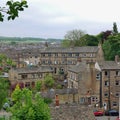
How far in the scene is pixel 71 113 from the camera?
27.2 meters

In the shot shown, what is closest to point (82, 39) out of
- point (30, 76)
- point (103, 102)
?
point (30, 76)

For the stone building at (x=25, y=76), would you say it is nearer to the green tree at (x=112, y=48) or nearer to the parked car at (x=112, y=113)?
the green tree at (x=112, y=48)

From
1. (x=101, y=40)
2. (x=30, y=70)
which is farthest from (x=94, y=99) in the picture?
(x=101, y=40)

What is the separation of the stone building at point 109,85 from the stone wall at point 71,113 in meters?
21.5

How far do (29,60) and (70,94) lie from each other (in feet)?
197

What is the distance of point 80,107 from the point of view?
28.1 m

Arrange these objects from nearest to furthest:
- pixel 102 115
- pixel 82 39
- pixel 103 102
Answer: pixel 102 115, pixel 103 102, pixel 82 39

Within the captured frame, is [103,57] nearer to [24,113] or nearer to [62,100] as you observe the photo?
[62,100]

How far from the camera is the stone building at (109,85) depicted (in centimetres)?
4925

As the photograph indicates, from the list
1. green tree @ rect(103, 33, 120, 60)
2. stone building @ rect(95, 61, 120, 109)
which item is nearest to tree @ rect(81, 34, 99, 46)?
green tree @ rect(103, 33, 120, 60)

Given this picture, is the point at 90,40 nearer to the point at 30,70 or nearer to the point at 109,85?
the point at 30,70

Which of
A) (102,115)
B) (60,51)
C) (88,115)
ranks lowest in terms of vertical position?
(102,115)

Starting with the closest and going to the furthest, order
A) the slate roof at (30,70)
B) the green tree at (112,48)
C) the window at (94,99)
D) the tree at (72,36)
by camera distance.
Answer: the window at (94,99)
the slate roof at (30,70)
the green tree at (112,48)
the tree at (72,36)

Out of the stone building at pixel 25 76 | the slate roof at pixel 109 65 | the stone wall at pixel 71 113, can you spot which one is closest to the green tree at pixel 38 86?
the stone building at pixel 25 76
